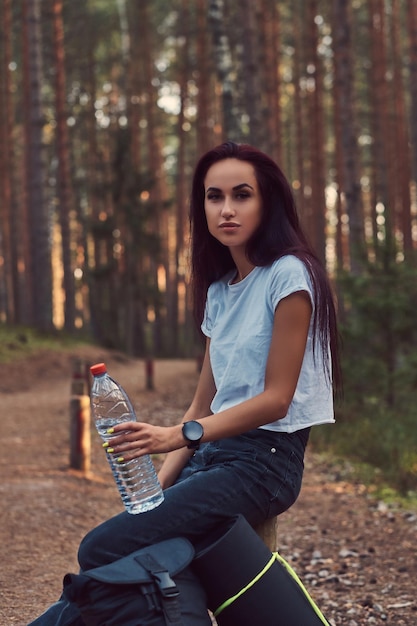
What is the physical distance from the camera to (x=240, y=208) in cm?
362

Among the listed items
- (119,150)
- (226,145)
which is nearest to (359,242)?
(226,145)

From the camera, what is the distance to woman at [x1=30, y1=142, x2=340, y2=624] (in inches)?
129

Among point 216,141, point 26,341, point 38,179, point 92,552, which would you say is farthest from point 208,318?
point 216,141

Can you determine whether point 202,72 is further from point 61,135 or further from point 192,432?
point 192,432

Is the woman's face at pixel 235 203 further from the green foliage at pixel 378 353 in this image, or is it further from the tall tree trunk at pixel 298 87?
the tall tree trunk at pixel 298 87

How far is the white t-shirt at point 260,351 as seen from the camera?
3.43 m

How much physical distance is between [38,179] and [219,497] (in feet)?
66.7

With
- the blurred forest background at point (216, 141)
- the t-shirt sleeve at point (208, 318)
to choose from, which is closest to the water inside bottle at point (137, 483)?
the t-shirt sleeve at point (208, 318)

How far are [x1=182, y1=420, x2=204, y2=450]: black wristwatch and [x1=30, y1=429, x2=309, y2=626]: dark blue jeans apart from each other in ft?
0.72

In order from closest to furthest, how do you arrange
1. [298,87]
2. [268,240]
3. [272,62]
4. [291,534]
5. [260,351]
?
[260,351]
[268,240]
[291,534]
[272,62]
[298,87]

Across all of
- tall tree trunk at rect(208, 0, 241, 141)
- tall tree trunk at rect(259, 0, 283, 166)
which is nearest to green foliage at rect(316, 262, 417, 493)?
tall tree trunk at rect(208, 0, 241, 141)

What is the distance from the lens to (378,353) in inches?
495

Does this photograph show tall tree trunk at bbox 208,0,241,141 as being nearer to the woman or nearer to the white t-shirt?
the woman

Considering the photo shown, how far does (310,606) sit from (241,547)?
354 millimetres
